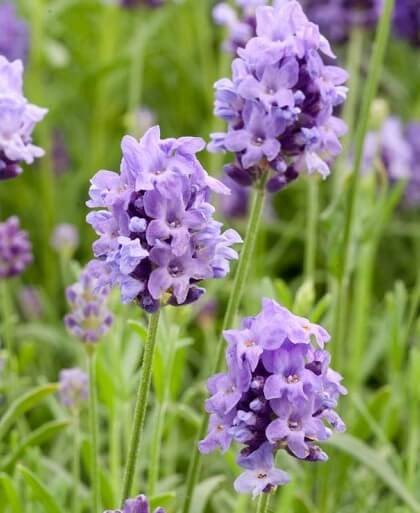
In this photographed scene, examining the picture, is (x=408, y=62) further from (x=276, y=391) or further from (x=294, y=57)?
(x=276, y=391)

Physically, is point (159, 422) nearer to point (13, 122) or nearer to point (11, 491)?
point (11, 491)

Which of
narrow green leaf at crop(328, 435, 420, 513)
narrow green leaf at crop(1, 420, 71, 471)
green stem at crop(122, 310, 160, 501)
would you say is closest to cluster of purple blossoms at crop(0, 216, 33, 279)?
narrow green leaf at crop(1, 420, 71, 471)

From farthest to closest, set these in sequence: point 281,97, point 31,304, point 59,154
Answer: point 59,154, point 31,304, point 281,97

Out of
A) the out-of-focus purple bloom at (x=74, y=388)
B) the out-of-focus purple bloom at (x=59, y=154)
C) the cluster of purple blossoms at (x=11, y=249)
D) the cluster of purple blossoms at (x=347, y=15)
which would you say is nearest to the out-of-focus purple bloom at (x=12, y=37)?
the out-of-focus purple bloom at (x=59, y=154)

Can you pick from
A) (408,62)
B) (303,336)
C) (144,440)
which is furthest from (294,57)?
(408,62)

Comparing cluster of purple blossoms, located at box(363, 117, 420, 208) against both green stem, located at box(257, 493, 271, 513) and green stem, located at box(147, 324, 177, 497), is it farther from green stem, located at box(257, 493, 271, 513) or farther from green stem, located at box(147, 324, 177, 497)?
green stem, located at box(257, 493, 271, 513)

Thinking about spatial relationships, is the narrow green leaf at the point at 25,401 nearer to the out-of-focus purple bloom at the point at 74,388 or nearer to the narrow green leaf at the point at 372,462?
the out-of-focus purple bloom at the point at 74,388

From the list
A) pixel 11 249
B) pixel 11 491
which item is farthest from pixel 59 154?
pixel 11 491
